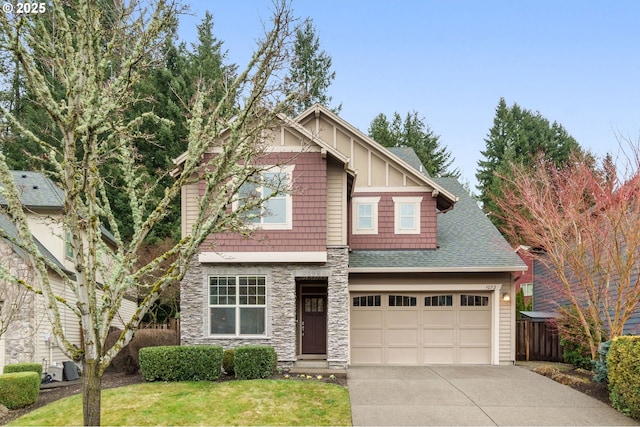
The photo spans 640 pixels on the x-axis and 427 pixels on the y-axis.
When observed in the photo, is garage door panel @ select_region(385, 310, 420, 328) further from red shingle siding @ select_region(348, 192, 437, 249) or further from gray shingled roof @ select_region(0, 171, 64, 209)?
gray shingled roof @ select_region(0, 171, 64, 209)

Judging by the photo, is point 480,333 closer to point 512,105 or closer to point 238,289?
point 238,289

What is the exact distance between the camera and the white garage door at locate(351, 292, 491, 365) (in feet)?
46.3

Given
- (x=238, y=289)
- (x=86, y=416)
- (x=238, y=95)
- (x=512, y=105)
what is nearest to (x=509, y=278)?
(x=238, y=289)

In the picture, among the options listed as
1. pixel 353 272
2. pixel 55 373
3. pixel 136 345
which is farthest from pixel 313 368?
pixel 55 373

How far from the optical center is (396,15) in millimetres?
16531

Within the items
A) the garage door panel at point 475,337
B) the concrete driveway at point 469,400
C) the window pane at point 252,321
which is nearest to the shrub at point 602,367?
the concrete driveway at point 469,400

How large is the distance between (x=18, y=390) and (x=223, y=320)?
14.8 ft

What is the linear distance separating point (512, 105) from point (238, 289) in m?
35.7

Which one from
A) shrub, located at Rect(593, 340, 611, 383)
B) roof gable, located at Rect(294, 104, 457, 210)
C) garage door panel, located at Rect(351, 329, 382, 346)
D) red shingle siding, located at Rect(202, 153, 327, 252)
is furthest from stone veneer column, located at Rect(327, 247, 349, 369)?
shrub, located at Rect(593, 340, 611, 383)

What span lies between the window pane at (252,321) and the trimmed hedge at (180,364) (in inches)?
61.1

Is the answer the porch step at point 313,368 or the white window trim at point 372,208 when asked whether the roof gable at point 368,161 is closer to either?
the white window trim at point 372,208

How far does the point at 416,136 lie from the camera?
39.1 metres

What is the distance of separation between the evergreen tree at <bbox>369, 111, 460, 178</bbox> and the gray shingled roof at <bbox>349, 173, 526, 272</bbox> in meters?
22.7

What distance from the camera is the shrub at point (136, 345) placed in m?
12.5
